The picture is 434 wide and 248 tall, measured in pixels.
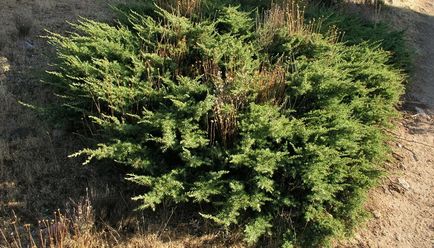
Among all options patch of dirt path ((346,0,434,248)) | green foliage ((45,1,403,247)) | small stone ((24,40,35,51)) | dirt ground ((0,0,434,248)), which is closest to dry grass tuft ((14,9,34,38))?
dirt ground ((0,0,434,248))

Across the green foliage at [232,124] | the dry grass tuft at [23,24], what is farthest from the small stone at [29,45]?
the green foliage at [232,124]

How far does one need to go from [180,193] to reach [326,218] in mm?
1446

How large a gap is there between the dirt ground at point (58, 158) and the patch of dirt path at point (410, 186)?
1 cm

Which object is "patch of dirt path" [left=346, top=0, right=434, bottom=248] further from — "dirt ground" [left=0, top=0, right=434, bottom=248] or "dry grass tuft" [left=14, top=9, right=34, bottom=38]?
"dry grass tuft" [left=14, top=9, right=34, bottom=38]

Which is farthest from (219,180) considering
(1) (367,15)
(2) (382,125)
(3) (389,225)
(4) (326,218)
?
(1) (367,15)

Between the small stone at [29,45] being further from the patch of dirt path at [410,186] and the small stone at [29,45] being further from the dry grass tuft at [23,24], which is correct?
the patch of dirt path at [410,186]

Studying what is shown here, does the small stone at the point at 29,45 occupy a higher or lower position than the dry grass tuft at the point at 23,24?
lower

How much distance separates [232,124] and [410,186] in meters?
2.58

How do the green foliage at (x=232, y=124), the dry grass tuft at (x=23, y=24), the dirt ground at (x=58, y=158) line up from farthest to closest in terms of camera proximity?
the dry grass tuft at (x=23, y=24) → the dirt ground at (x=58, y=158) → the green foliage at (x=232, y=124)

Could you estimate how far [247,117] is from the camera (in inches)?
171

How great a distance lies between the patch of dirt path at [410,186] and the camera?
457cm

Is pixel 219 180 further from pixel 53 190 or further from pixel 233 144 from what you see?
pixel 53 190

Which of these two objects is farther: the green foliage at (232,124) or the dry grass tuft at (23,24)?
the dry grass tuft at (23,24)

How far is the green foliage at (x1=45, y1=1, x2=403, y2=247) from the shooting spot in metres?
4.07
